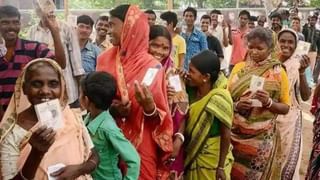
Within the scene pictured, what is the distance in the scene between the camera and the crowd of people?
243 centimetres

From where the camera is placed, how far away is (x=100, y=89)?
2863mm

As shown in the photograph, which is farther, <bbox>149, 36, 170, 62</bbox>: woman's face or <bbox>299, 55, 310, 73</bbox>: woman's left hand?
<bbox>299, 55, 310, 73</bbox>: woman's left hand

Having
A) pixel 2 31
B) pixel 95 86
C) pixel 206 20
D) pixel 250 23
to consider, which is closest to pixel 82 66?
pixel 2 31

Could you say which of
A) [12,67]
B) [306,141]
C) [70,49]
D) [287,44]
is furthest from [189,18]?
[12,67]

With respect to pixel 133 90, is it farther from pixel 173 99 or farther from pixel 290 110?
pixel 290 110

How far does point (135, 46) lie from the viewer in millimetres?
3191

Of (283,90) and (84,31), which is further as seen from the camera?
(84,31)

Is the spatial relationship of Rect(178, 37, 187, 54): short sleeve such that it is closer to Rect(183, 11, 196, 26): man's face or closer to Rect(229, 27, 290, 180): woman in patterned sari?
Rect(183, 11, 196, 26): man's face

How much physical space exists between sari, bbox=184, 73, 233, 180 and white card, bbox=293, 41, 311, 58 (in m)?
0.95

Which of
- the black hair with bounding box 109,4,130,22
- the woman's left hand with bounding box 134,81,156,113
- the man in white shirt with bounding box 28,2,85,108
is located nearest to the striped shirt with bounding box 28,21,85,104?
the man in white shirt with bounding box 28,2,85,108

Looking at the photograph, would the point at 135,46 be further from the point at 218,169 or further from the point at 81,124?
the point at 218,169

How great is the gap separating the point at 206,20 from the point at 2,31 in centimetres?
631

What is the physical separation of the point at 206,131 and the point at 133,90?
0.63m

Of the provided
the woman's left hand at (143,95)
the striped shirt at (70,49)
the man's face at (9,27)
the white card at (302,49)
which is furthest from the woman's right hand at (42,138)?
the striped shirt at (70,49)
